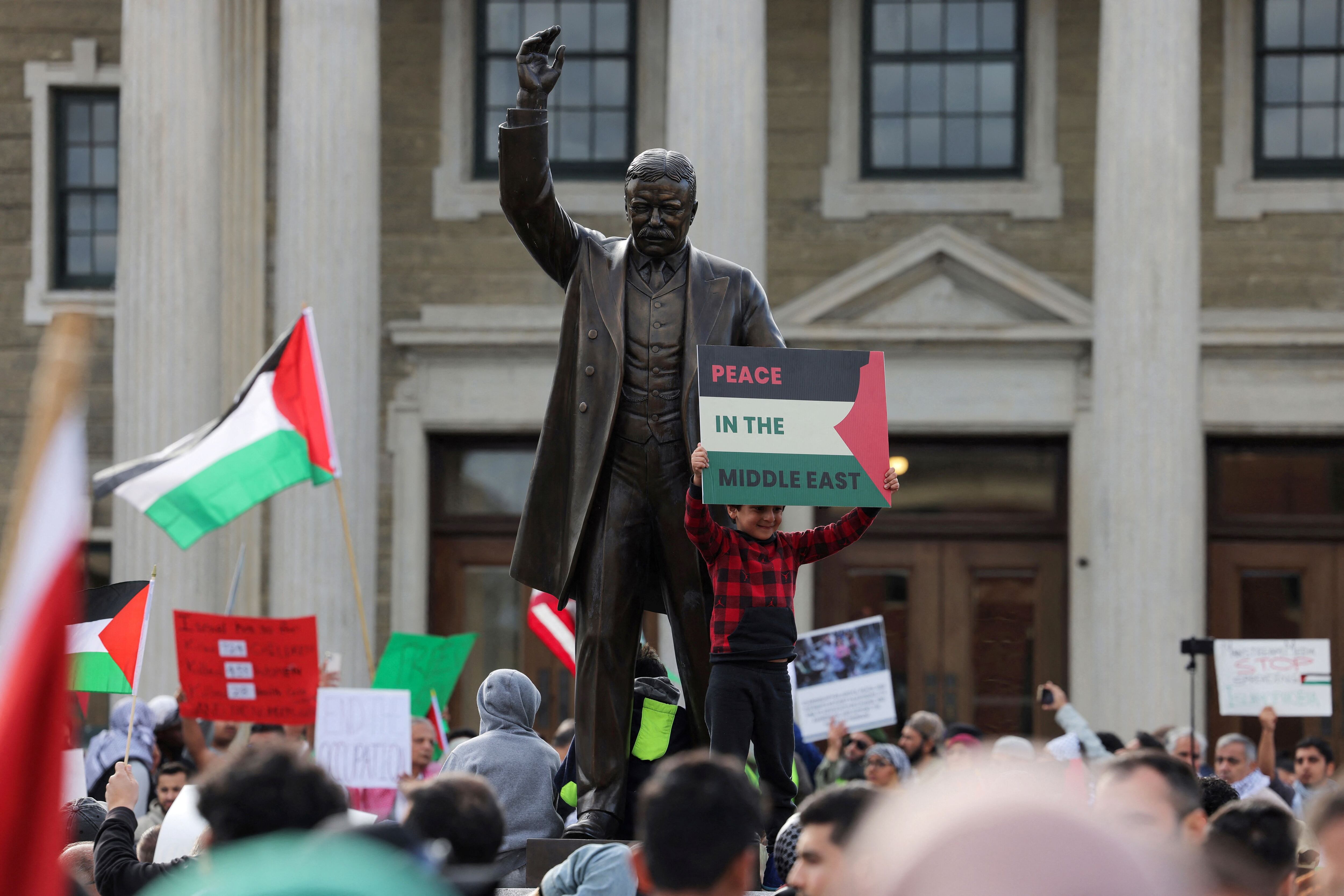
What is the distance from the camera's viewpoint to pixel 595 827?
547 centimetres

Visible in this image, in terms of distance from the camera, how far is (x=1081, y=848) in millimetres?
1825

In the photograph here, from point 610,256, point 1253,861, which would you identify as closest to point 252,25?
point 610,256

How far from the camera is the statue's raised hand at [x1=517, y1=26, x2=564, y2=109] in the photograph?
18.1 feet

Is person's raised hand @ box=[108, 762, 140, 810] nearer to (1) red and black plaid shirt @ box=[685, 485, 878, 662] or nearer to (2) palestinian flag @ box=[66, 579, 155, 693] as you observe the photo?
(2) palestinian flag @ box=[66, 579, 155, 693]

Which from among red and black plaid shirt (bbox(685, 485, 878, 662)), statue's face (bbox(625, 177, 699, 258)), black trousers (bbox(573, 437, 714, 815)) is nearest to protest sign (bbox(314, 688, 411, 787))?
black trousers (bbox(573, 437, 714, 815))

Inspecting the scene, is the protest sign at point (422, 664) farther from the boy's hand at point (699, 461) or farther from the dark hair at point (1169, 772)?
the dark hair at point (1169, 772)

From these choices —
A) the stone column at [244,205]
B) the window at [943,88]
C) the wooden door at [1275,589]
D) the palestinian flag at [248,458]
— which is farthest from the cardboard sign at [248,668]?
the wooden door at [1275,589]

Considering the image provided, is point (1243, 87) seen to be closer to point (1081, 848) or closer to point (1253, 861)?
point (1253, 861)

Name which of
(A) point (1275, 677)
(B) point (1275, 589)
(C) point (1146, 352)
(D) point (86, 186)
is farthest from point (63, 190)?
(A) point (1275, 677)

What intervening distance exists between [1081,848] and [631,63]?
16.5 metres

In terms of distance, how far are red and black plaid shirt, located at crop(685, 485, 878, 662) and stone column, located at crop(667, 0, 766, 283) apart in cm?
945

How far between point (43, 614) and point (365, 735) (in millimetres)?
6760

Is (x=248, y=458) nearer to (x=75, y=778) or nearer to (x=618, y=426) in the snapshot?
(x=75, y=778)

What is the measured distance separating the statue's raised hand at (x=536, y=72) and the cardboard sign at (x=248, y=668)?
15.4 ft
